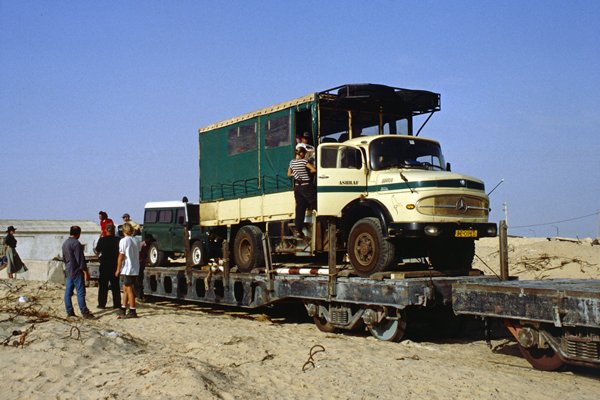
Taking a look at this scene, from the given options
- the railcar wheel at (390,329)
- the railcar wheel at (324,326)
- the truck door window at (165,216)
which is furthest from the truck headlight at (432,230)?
the truck door window at (165,216)

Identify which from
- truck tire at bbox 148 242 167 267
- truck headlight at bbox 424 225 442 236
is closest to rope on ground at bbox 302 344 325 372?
truck headlight at bbox 424 225 442 236

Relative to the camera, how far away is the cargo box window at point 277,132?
13.5 meters

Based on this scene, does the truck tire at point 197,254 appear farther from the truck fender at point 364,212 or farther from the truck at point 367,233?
the truck fender at point 364,212

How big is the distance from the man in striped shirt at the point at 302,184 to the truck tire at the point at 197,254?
5223mm

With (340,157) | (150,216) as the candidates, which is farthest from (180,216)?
(340,157)

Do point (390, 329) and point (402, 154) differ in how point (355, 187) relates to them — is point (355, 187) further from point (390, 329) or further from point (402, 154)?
point (390, 329)

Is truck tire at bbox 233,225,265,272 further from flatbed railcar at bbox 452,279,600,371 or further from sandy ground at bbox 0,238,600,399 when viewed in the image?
flatbed railcar at bbox 452,279,600,371

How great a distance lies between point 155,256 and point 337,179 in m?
10.3

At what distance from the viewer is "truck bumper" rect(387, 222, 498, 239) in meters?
10.6

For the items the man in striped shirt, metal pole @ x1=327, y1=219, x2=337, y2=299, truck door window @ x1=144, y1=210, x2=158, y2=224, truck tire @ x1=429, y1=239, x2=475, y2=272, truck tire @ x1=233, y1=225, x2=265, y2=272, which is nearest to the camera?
metal pole @ x1=327, y1=219, x2=337, y2=299

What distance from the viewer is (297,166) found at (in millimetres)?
12297

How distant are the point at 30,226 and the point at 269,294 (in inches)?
1923

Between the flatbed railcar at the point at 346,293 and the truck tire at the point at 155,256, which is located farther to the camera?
the truck tire at the point at 155,256

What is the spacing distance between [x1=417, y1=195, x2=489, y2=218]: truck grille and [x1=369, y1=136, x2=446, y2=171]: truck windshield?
110 cm
